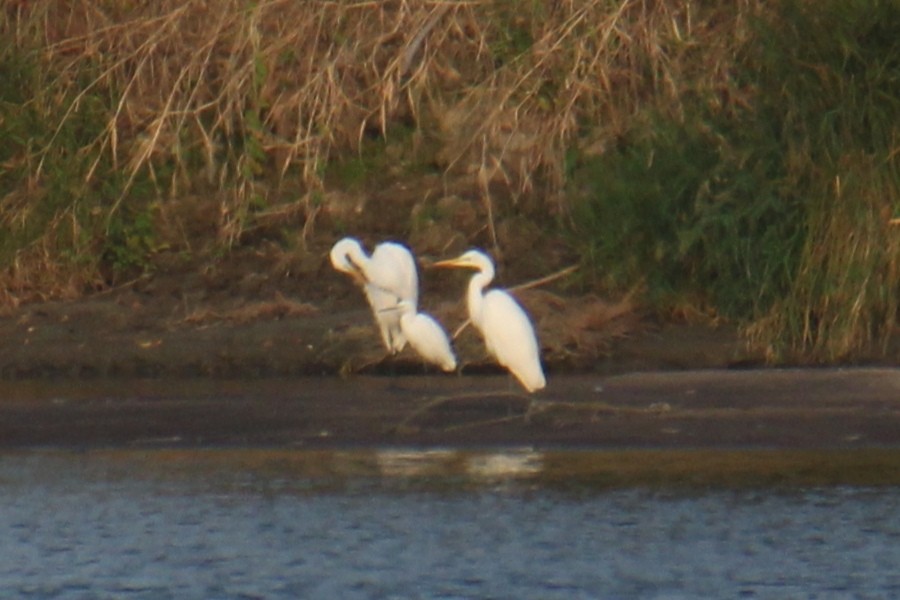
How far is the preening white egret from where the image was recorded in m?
12.1

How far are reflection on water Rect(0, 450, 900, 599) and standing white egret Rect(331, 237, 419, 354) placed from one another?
2687 millimetres

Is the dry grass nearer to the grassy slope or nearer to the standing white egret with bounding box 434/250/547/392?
the grassy slope

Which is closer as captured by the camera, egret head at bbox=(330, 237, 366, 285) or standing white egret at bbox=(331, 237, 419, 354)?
standing white egret at bbox=(331, 237, 419, 354)

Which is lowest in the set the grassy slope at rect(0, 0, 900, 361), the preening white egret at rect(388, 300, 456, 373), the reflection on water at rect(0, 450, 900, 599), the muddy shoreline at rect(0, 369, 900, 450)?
the reflection on water at rect(0, 450, 900, 599)

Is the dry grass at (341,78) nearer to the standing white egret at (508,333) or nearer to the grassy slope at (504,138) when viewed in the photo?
the grassy slope at (504,138)

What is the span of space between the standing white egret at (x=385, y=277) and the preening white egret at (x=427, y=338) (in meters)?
0.15

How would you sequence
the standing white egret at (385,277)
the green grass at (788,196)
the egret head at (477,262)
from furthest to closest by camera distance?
1. the standing white egret at (385,277)
2. the egret head at (477,262)
3. the green grass at (788,196)

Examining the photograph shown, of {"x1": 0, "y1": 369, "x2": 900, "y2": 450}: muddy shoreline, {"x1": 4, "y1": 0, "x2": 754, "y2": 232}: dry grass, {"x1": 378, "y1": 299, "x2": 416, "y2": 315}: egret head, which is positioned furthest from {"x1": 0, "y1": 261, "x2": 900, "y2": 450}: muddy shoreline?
{"x1": 4, "y1": 0, "x2": 754, "y2": 232}: dry grass

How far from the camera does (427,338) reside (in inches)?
480

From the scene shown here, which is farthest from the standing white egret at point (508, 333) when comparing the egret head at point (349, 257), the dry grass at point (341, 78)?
the dry grass at point (341, 78)

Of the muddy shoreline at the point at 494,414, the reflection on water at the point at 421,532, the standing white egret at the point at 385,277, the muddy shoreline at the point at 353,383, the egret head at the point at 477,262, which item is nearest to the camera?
the reflection on water at the point at 421,532

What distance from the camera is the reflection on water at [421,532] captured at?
24.8 ft

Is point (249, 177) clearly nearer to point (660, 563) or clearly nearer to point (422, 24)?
point (422, 24)

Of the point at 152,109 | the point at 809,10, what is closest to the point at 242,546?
the point at 809,10
